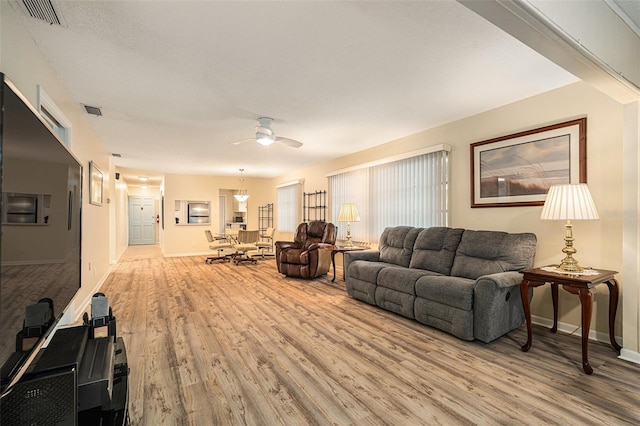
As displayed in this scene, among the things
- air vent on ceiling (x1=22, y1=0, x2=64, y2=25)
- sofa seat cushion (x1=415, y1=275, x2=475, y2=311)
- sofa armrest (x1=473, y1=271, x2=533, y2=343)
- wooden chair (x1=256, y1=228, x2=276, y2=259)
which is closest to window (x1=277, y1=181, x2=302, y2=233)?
wooden chair (x1=256, y1=228, x2=276, y2=259)

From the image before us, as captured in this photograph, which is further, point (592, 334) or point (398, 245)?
point (398, 245)

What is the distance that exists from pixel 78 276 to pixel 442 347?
9.35ft

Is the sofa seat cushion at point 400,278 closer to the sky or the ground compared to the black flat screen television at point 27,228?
closer to the ground

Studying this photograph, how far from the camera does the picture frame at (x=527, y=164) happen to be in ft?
9.59

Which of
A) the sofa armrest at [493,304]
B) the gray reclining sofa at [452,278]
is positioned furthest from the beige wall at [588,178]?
the sofa armrest at [493,304]

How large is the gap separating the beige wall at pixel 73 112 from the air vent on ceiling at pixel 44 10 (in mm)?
117

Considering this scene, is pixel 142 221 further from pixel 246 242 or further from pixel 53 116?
pixel 53 116

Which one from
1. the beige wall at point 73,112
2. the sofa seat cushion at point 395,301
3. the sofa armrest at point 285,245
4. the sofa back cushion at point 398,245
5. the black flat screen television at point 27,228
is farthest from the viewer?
the sofa armrest at point 285,245

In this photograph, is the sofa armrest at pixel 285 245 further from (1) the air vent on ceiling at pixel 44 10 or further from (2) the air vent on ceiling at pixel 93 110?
(1) the air vent on ceiling at pixel 44 10

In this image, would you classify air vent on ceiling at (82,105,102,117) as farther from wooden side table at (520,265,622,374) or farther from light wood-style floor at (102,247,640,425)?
wooden side table at (520,265,622,374)

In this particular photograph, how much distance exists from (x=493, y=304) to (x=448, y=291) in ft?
1.25

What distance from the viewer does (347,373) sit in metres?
2.20

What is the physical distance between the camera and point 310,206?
7.40m

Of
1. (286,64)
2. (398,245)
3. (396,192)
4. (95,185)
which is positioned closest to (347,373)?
(398,245)
